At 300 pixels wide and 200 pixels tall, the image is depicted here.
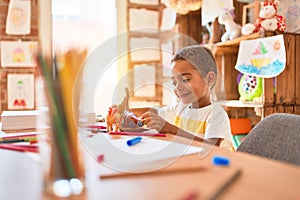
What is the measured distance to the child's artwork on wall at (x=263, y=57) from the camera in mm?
1653

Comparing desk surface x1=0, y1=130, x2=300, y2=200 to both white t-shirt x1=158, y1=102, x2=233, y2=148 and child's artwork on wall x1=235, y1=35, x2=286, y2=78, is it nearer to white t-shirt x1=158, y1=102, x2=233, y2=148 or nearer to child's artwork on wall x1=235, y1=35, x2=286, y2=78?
white t-shirt x1=158, y1=102, x2=233, y2=148

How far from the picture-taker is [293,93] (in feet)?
5.83

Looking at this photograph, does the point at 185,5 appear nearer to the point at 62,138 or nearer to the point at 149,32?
the point at 149,32

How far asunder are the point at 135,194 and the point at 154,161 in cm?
17

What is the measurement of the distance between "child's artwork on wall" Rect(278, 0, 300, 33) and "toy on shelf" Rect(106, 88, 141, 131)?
1.33 metres

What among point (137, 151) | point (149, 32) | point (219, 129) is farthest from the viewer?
point (149, 32)

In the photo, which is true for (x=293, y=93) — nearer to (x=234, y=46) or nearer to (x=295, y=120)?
(x=234, y=46)

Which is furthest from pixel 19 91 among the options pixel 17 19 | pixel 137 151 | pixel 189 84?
pixel 137 151

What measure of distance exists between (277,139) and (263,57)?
1077 millimetres

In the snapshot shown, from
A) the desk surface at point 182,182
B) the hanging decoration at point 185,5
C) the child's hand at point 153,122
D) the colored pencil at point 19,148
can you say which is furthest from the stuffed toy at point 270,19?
→ the colored pencil at point 19,148

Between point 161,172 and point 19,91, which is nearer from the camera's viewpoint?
point 161,172

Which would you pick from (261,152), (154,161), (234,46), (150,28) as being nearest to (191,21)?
(150,28)

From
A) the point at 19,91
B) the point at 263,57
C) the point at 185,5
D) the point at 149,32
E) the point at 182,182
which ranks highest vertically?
the point at 185,5

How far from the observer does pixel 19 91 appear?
2432mm
